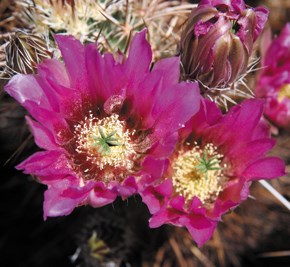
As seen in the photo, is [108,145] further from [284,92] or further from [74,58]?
[284,92]

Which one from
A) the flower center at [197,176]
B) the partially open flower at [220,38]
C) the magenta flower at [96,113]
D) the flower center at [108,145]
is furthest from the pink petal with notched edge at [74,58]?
the flower center at [197,176]

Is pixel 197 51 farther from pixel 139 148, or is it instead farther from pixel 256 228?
pixel 256 228

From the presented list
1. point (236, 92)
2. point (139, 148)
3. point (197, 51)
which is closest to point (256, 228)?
point (236, 92)

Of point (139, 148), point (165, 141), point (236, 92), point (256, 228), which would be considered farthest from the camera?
point (256, 228)

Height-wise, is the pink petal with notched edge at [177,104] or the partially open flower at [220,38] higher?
the partially open flower at [220,38]

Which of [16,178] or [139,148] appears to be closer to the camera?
[139,148]

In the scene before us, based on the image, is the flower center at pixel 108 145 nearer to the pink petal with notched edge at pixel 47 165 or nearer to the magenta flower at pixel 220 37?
the pink petal with notched edge at pixel 47 165
